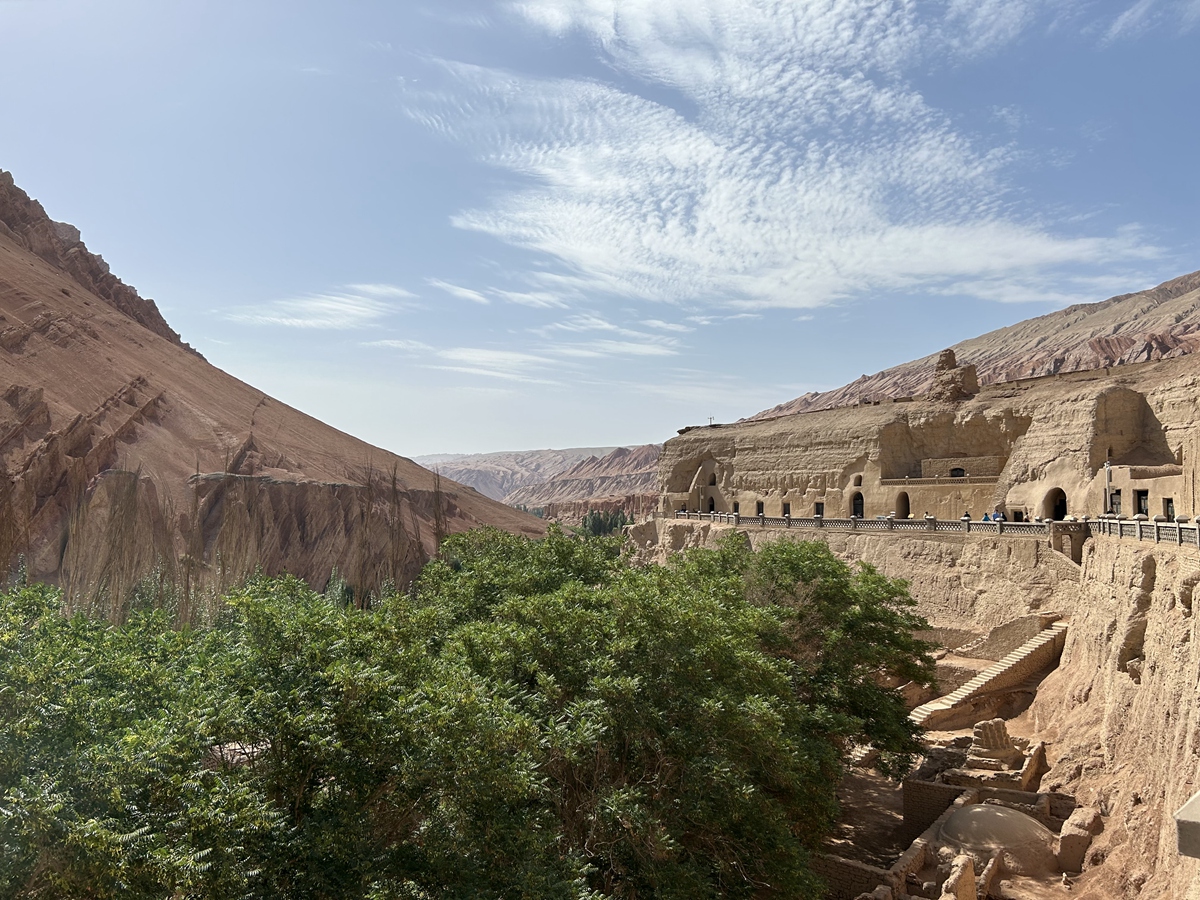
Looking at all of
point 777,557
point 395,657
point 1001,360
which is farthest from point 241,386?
point 1001,360

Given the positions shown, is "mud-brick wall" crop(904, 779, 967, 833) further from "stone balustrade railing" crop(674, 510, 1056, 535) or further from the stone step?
"stone balustrade railing" crop(674, 510, 1056, 535)

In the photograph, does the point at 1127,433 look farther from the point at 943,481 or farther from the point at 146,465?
the point at 146,465

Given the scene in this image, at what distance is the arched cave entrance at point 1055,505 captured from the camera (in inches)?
1164

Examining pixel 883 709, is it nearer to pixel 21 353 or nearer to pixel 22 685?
pixel 22 685

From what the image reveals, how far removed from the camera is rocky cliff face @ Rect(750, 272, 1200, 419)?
9056 cm

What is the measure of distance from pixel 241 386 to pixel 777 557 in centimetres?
7355

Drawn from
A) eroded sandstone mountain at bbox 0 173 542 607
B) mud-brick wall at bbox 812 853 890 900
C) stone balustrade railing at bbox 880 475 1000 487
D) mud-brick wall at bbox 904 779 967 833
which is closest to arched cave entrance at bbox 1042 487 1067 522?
stone balustrade railing at bbox 880 475 1000 487

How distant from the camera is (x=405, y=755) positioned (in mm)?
8344

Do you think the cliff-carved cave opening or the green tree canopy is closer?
the green tree canopy

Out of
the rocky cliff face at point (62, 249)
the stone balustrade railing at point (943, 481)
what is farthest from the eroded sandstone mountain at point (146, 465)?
the stone balustrade railing at point (943, 481)

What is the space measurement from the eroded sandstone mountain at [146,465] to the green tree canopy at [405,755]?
26.0 meters

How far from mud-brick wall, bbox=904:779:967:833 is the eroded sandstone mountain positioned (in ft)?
95.5

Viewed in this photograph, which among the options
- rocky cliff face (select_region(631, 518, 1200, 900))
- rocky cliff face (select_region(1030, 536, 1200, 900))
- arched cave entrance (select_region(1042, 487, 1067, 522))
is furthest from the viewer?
arched cave entrance (select_region(1042, 487, 1067, 522))

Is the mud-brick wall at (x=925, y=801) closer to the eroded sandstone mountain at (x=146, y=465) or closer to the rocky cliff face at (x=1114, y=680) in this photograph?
the rocky cliff face at (x=1114, y=680)
